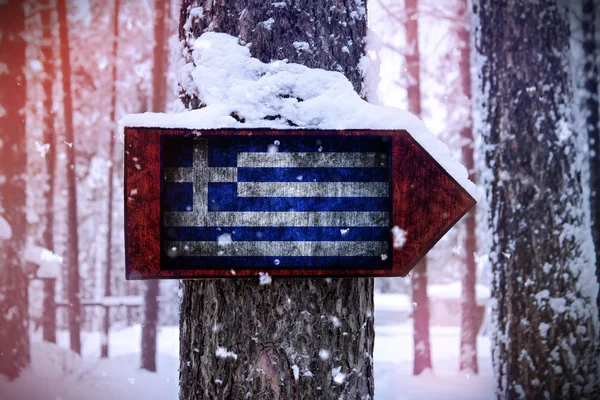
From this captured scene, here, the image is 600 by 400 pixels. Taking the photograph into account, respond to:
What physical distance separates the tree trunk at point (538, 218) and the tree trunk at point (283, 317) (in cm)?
258

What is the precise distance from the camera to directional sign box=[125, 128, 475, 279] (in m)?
1.18

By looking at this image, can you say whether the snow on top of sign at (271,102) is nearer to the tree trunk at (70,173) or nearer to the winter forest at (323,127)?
the winter forest at (323,127)

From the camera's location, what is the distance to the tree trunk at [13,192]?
7840 millimetres

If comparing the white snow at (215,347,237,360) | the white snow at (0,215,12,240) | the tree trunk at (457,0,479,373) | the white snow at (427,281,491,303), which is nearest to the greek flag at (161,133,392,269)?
the white snow at (215,347,237,360)

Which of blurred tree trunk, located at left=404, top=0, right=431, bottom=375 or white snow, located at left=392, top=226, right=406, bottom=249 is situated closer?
white snow, located at left=392, top=226, right=406, bottom=249

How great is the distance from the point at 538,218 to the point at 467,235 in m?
5.08

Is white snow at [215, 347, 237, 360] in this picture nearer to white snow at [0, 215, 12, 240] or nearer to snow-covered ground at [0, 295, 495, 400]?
snow-covered ground at [0, 295, 495, 400]

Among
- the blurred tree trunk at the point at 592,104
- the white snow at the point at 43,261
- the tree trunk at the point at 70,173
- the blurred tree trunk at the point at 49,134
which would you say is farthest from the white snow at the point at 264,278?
the blurred tree trunk at the point at 49,134

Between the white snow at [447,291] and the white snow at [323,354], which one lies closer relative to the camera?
the white snow at [323,354]

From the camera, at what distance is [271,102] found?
4.12ft

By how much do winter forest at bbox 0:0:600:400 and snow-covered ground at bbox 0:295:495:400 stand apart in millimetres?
50

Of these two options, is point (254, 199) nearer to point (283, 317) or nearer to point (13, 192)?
point (283, 317)

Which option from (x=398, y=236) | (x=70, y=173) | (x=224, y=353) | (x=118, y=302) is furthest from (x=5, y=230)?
(x=398, y=236)

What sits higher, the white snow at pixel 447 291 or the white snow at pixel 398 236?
the white snow at pixel 398 236
